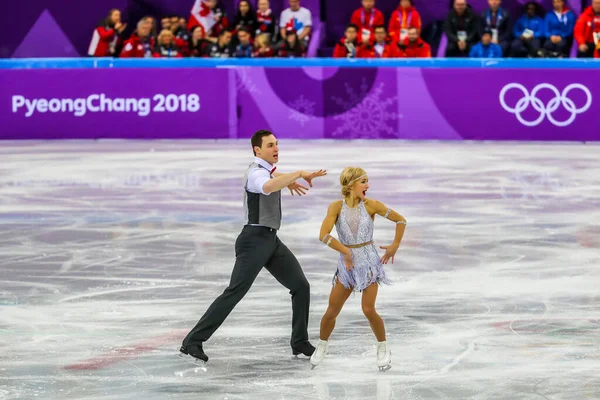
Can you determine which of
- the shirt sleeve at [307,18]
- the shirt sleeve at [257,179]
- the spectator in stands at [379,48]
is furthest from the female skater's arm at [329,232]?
the shirt sleeve at [307,18]

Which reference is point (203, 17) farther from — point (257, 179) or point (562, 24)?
point (257, 179)

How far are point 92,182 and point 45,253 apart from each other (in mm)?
5059

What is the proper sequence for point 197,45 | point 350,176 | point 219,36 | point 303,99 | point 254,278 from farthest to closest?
point 219,36 → point 197,45 → point 303,99 → point 254,278 → point 350,176

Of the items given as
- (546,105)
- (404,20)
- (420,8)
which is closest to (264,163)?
(546,105)

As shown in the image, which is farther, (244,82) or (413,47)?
(413,47)

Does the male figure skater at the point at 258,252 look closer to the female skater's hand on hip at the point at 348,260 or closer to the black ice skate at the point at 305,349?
the black ice skate at the point at 305,349

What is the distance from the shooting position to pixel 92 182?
53.5 feet

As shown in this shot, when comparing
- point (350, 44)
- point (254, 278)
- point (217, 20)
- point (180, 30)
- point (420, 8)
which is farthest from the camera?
point (420, 8)

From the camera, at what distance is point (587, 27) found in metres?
21.3

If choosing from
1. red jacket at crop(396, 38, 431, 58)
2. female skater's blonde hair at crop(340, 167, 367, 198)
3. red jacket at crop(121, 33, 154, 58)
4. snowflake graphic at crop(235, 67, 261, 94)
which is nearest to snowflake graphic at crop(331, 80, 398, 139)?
Answer: red jacket at crop(396, 38, 431, 58)

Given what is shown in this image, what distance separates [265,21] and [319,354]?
15.9m

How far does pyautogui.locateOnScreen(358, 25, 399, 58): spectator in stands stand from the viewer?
855 inches

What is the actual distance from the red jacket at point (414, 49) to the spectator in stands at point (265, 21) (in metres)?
2.58

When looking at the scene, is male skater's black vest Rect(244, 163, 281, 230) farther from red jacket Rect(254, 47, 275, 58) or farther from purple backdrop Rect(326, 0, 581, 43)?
purple backdrop Rect(326, 0, 581, 43)
